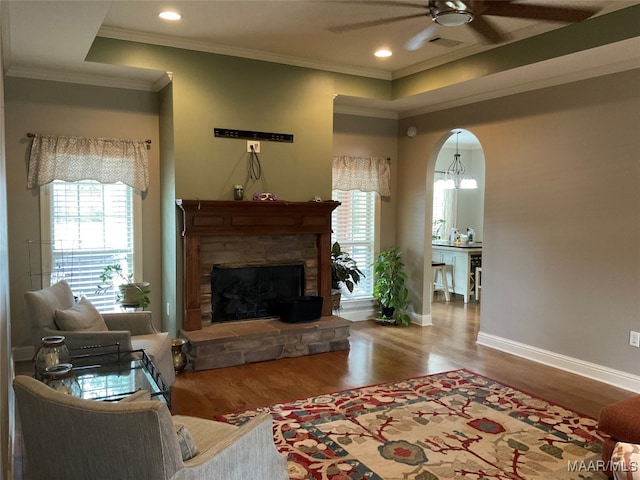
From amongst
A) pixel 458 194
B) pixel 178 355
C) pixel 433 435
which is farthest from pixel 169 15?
pixel 458 194

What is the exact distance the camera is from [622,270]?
13.9ft

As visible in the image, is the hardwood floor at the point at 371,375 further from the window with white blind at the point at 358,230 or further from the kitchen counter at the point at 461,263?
the kitchen counter at the point at 461,263

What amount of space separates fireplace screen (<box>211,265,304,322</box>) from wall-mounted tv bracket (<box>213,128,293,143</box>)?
4.20 feet

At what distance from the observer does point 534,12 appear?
3336 mm

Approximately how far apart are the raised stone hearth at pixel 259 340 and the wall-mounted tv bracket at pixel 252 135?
183 cm

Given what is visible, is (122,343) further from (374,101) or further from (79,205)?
(374,101)

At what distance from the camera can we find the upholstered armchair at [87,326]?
3.55 metres

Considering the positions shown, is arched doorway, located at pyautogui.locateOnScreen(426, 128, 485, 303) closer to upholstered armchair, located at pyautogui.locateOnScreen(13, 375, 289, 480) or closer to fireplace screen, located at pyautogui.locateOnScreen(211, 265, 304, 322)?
fireplace screen, located at pyautogui.locateOnScreen(211, 265, 304, 322)

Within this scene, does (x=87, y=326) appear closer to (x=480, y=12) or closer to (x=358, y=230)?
(x=480, y=12)

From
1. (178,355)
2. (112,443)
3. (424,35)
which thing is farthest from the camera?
(178,355)

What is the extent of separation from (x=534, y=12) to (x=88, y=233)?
4281 millimetres

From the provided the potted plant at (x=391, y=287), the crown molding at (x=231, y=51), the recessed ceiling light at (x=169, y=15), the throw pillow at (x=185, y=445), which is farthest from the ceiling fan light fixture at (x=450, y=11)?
the potted plant at (x=391, y=287)

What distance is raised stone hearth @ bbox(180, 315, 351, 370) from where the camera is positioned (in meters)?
4.59

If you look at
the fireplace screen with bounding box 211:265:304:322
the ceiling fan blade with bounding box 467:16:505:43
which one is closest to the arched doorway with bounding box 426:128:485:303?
the fireplace screen with bounding box 211:265:304:322
